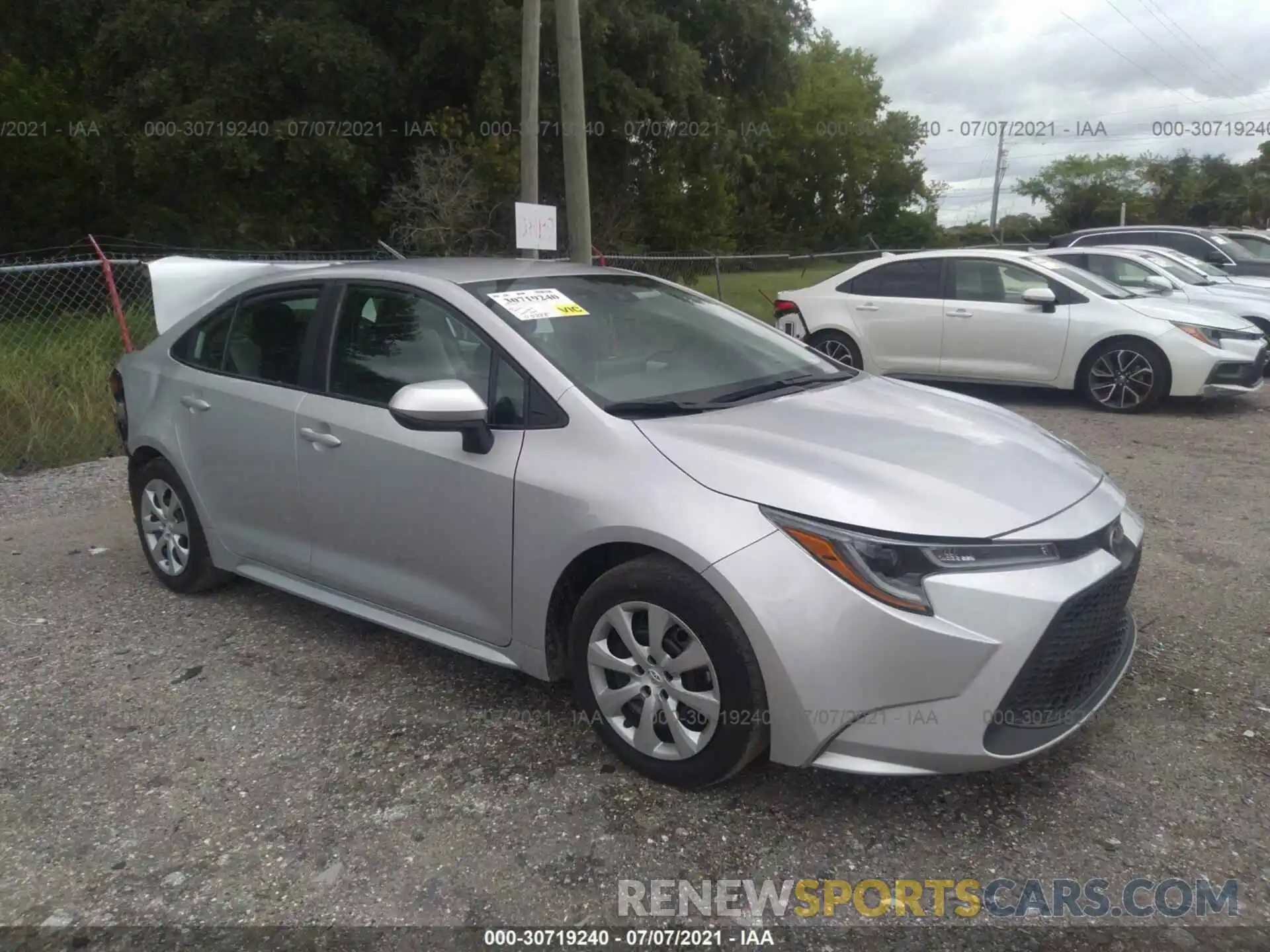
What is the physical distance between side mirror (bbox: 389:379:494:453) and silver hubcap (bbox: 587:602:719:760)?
2.50 ft

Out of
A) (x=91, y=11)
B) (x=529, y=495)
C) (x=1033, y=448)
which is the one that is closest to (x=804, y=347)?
(x=1033, y=448)

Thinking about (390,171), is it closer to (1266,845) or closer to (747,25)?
(747,25)

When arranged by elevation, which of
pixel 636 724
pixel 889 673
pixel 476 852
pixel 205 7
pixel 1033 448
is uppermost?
pixel 205 7

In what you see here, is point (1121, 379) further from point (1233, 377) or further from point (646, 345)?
point (646, 345)

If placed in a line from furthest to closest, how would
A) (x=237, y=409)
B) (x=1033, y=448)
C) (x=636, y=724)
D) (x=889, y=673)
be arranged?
(x=237, y=409) < (x=1033, y=448) < (x=636, y=724) < (x=889, y=673)

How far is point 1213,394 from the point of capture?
8820 millimetres

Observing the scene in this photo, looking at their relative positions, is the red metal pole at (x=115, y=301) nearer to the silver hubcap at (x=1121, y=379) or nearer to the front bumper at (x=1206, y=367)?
the silver hubcap at (x=1121, y=379)

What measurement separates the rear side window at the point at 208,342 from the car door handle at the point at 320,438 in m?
0.82

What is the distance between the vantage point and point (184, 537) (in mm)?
4758

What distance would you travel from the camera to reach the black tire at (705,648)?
2.80 metres

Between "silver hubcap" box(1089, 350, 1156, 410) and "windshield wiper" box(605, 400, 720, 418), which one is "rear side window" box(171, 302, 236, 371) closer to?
"windshield wiper" box(605, 400, 720, 418)

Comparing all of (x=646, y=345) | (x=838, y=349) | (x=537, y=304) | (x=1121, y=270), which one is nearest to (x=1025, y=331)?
(x=838, y=349)

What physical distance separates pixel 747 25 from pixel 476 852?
64.0 feet

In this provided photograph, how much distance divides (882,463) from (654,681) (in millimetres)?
929
